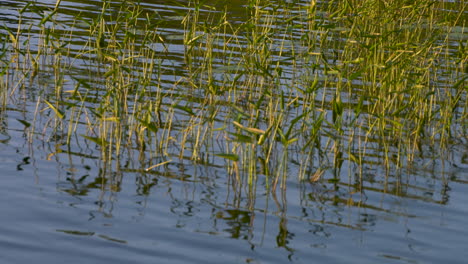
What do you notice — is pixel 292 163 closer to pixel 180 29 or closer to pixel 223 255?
pixel 223 255

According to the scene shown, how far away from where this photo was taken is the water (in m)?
4.93

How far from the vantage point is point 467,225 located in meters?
5.70

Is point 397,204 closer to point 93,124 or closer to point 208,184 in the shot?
point 208,184

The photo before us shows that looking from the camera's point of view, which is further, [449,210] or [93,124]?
[93,124]

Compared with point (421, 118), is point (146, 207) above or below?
below

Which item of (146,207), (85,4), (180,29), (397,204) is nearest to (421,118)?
(397,204)

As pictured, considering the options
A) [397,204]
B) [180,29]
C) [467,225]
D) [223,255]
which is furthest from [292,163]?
[180,29]

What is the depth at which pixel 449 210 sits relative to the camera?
5973mm

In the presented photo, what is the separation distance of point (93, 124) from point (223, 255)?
3.01 metres

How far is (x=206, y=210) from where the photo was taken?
18.5 ft

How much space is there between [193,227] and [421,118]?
2.89 metres

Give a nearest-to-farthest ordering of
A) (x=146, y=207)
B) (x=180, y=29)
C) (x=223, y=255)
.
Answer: (x=223, y=255), (x=146, y=207), (x=180, y=29)

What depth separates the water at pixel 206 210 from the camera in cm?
493

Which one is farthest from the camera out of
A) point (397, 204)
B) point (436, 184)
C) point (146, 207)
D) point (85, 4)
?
point (85, 4)
